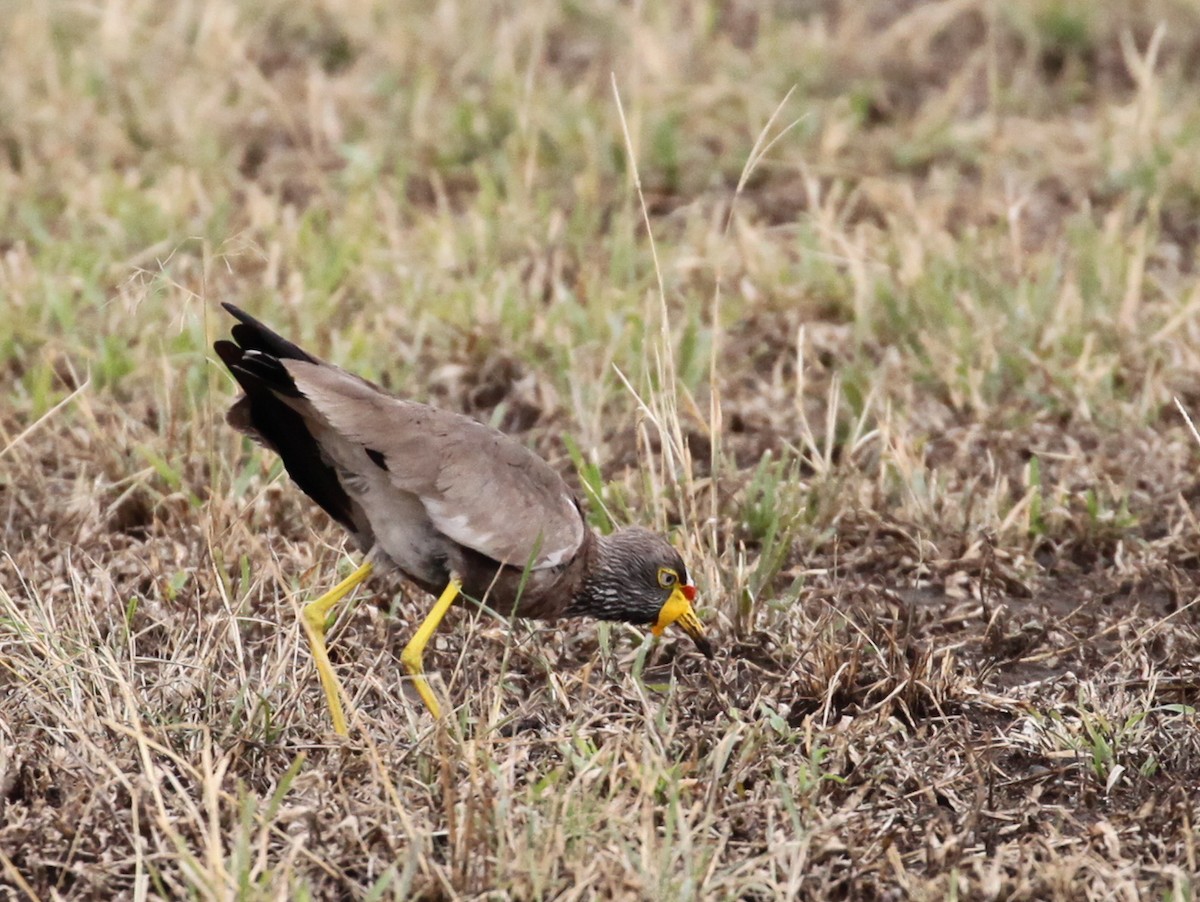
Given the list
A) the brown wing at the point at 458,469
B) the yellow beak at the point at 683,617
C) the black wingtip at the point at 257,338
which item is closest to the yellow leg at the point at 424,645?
the brown wing at the point at 458,469

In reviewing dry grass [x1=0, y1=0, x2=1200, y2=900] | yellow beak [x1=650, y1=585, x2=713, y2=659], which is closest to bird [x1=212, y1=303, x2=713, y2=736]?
yellow beak [x1=650, y1=585, x2=713, y2=659]

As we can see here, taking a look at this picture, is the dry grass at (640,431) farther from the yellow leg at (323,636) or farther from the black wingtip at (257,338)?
the black wingtip at (257,338)

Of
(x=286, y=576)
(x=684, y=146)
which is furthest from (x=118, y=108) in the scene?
(x=286, y=576)

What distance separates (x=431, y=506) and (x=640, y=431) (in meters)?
0.89

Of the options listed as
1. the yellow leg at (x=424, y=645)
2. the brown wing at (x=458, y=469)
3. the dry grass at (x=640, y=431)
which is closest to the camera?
the dry grass at (x=640, y=431)

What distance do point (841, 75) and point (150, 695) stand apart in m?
5.01

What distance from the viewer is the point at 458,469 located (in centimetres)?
372

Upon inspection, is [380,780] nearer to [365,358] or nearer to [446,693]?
[446,693]

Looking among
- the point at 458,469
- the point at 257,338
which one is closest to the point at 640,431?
the point at 458,469

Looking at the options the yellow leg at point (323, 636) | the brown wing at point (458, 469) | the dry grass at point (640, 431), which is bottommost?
the dry grass at point (640, 431)

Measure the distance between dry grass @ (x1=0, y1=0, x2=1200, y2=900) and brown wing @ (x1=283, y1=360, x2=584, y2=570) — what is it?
0.69ft

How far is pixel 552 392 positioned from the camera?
209 inches

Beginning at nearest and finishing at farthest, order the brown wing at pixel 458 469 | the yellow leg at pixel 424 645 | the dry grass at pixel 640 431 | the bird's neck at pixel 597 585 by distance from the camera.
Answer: the dry grass at pixel 640 431, the brown wing at pixel 458 469, the yellow leg at pixel 424 645, the bird's neck at pixel 597 585

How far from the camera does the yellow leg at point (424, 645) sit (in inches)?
146
